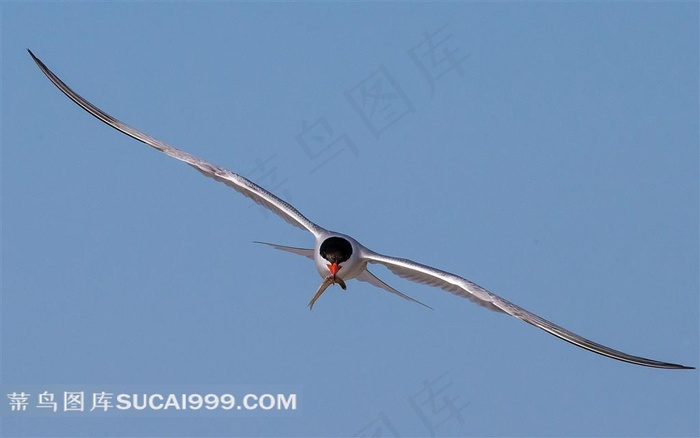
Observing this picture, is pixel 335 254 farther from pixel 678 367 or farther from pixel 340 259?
pixel 678 367

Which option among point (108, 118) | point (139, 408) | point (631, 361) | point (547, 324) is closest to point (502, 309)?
point (547, 324)

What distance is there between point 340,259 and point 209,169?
2686 millimetres

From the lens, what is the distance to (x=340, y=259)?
18703 mm

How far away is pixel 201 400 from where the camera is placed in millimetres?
19266

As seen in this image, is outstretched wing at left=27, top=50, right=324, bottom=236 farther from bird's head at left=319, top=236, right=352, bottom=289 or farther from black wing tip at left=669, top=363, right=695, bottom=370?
black wing tip at left=669, top=363, right=695, bottom=370

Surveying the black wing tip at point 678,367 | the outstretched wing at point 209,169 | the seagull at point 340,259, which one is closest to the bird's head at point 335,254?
the seagull at point 340,259

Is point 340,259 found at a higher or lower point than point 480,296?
higher

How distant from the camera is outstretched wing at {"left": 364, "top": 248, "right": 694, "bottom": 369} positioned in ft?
53.9

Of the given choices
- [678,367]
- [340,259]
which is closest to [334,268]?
[340,259]

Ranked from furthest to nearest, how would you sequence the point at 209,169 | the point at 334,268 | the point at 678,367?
the point at 209,169
the point at 334,268
the point at 678,367

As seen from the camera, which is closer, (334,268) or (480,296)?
(480,296)

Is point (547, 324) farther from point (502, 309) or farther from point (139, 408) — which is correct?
point (139, 408)

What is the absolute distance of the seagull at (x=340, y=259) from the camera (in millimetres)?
17219

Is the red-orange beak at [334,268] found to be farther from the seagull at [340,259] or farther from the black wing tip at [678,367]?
the black wing tip at [678,367]
